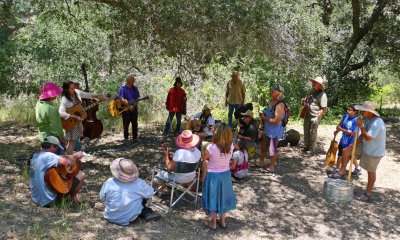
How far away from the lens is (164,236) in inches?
190

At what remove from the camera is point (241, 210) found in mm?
6020

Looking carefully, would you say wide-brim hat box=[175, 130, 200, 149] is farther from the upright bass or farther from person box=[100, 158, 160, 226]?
the upright bass

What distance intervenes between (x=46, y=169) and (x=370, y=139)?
4.34 metres

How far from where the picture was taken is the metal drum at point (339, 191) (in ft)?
21.0

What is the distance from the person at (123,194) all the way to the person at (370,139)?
3.21 metres

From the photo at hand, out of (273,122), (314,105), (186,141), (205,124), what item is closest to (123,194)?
(186,141)

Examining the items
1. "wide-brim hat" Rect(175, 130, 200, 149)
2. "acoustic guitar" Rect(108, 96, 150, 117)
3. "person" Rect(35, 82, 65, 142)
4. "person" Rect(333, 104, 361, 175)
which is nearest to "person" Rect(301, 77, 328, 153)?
"person" Rect(333, 104, 361, 175)

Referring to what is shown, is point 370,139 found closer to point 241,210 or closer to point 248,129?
point 248,129

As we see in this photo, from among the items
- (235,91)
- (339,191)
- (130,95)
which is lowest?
(339,191)

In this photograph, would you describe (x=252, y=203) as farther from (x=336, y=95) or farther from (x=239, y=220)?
(x=336, y=95)

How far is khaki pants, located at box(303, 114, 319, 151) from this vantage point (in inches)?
336

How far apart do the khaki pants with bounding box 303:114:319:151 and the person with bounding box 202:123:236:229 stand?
3.84 m

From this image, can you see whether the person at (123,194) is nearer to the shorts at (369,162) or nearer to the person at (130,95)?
the shorts at (369,162)

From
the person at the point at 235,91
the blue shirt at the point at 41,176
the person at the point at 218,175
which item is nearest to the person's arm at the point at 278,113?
the person at the point at 218,175
